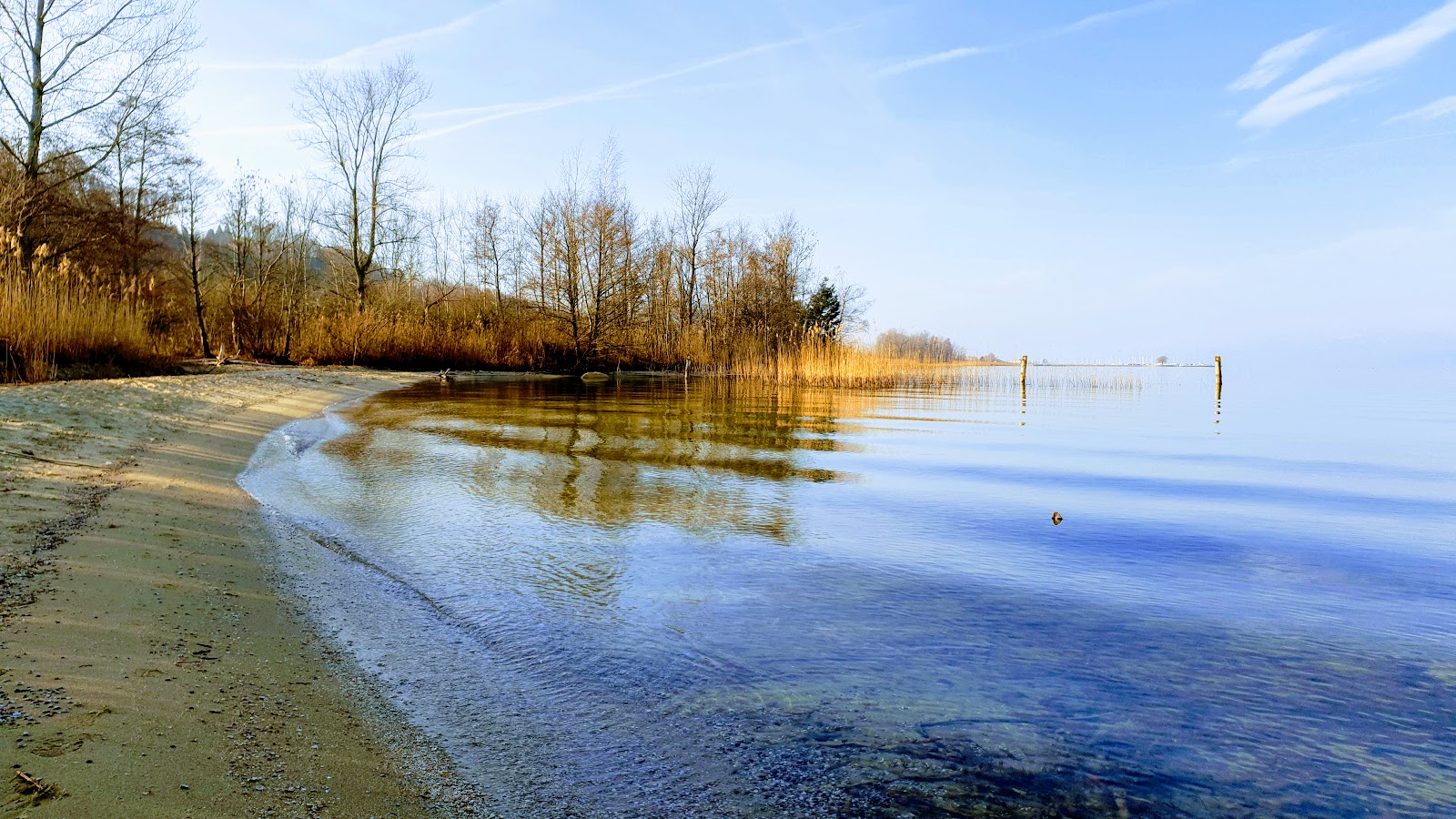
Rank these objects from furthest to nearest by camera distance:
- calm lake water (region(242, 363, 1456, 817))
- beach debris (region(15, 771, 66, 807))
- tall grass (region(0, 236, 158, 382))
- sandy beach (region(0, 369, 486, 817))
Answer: tall grass (region(0, 236, 158, 382)) → calm lake water (region(242, 363, 1456, 817)) → sandy beach (region(0, 369, 486, 817)) → beach debris (region(15, 771, 66, 807))

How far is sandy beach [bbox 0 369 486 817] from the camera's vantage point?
197 centimetres

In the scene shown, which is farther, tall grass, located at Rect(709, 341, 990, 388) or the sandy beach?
tall grass, located at Rect(709, 341, 990, 388)

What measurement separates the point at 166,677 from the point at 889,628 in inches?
114

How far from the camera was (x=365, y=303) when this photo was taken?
28062 mm

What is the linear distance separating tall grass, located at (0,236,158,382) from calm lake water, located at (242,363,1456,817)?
196 inches

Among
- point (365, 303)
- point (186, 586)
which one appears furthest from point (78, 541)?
point (365, 303)

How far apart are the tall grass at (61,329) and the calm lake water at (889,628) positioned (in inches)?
196

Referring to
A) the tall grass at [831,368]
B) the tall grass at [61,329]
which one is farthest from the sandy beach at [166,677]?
the tall grass at [831,368]

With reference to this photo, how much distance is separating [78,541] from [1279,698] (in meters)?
5.41

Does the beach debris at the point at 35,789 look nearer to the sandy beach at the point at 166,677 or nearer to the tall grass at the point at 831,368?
the sandy beach at the point at 166,677

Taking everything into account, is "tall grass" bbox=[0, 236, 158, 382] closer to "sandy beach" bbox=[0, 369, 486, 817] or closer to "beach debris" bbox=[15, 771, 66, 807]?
"sandy beach" bbox=[0, 369, 486, 817]

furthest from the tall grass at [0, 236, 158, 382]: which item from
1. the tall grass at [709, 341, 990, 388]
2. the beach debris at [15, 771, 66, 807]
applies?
the tall grass at [709, 341, 990, 388]

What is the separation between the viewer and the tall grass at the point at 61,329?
10.2 metres

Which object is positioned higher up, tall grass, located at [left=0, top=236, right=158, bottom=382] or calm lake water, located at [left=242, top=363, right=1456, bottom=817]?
tall grass, located at [left=0, top=236, right=158, bottom=382]
